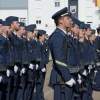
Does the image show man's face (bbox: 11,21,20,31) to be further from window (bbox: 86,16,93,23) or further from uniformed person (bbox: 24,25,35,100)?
window (bbox: 86,16,93,23)

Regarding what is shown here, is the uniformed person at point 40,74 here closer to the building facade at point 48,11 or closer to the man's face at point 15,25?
the man's face at point 15,25

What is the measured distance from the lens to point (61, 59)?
6191 millimetres

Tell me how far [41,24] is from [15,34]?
188 feet

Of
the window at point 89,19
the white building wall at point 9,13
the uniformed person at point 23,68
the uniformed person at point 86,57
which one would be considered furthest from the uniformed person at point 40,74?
the window at point 89,19

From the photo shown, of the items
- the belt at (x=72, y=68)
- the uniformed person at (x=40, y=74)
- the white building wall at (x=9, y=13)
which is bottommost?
the uniformed person at (x=40, y=74)

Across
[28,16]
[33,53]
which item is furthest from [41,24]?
[33,53]

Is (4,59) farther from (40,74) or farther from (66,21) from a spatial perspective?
(40,74)

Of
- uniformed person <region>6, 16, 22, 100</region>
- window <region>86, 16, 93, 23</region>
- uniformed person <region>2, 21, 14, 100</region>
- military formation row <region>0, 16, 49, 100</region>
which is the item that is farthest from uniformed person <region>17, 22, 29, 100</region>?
window <region>86, 16, 93, 23</region>

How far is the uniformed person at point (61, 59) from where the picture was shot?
6191mm

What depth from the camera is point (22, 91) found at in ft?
30.8

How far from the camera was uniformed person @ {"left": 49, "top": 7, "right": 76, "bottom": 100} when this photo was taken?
6191 mm

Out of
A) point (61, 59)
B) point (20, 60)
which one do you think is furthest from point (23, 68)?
point (61, 59)

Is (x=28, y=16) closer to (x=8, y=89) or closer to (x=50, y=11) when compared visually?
(x=50, y=11)

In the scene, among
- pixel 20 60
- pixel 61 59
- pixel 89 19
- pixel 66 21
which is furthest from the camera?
pixel 89 19
